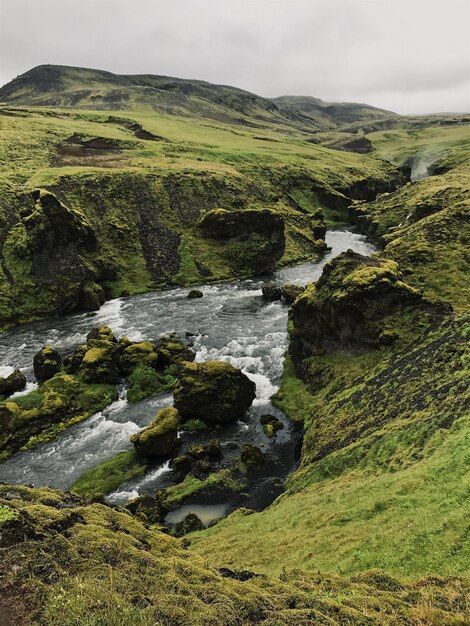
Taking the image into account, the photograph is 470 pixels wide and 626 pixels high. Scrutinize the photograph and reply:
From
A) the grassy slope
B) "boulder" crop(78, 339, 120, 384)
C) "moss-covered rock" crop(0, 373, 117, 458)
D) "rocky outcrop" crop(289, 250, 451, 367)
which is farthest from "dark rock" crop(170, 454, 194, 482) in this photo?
the grassy slope

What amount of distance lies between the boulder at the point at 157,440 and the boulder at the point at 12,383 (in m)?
16.9

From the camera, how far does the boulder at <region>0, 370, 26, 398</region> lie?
44.6 meters

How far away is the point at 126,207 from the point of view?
92938 millimetres

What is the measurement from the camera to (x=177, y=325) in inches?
2406

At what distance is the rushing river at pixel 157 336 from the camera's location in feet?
116

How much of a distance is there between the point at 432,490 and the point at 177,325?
4543 centimetres

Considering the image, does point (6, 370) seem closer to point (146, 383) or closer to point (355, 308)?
point (146, 383)

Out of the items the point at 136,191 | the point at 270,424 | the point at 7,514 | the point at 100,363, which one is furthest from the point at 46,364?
the point at 136,191

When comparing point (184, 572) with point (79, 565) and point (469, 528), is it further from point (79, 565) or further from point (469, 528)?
point (469, 528)

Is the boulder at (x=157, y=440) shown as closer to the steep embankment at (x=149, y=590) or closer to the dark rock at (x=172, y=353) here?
the dark rock at (x=172, y=353)

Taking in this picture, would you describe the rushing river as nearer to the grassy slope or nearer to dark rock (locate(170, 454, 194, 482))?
dark rock (locate(170, 454, 194, 482))

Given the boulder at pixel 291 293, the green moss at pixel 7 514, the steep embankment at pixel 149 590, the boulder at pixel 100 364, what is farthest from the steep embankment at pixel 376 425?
the boulder at pixel 100 364

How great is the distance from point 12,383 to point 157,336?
18.3m

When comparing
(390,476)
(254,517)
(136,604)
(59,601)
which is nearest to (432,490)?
(390,476)
